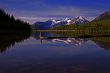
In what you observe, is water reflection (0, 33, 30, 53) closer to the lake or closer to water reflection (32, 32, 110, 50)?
the lake

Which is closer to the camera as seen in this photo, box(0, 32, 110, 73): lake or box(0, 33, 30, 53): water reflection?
box(0, 32, 110, 73): lake

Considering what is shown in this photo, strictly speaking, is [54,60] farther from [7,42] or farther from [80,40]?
[80,40]

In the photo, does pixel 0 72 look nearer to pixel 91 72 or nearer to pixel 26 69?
pixel 26 69

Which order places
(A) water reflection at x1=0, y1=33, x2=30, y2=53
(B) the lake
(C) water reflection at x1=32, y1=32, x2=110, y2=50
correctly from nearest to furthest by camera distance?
(B) the lake
(A) water reflection at x1=0, y1=33, x2=30, y2=53
(C) water reflection at x1=32, y1=32, x2=110, y2=50

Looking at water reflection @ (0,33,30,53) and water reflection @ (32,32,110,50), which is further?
water reflection @ (32,32,110,50)

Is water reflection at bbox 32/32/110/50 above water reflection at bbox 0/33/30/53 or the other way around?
the other way around

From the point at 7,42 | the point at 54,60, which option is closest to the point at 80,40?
the point at 7,42

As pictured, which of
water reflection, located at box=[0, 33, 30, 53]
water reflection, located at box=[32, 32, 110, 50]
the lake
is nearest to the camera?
the lake

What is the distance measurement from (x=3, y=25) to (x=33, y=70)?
3813 inches

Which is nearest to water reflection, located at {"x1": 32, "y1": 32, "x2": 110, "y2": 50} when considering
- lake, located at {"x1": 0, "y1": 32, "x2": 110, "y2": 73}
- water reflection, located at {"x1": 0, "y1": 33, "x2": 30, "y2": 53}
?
water reflection, located at {"x1": 0, "y1": 33, "x2": 30, "y2": 53}

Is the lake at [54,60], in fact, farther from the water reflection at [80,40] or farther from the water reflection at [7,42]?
the water reflection at [80,40]

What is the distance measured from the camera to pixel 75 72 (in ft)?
47.5

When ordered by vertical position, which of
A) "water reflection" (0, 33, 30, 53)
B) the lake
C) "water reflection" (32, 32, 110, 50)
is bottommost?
"water reflection" (32, 32, 110, 50)

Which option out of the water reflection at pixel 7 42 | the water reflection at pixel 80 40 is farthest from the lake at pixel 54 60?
the water reflection at pixel 80 40
